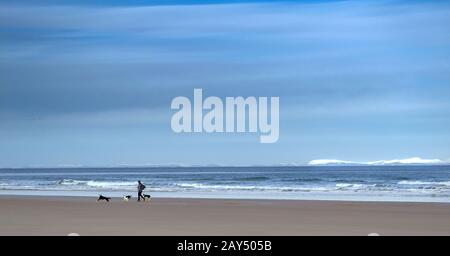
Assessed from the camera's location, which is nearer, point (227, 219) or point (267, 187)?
point (227, 219)

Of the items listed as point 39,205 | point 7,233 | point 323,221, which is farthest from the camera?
point 39,205

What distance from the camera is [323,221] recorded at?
19797 mm

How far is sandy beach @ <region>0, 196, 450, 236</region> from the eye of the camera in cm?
1725

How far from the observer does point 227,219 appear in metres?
20.7

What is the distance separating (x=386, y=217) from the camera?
2103 centimetres

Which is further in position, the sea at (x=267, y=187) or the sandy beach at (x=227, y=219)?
the sea at (x=267, y=187)

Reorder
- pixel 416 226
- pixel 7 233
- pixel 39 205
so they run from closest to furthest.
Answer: pixel 7 233 < pixel 416 226 < pixel 39 205

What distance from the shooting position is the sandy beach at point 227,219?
56.6 feet

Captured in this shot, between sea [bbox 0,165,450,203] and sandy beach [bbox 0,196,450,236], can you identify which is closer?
sandy beach [bbox 0,196,450,236]
